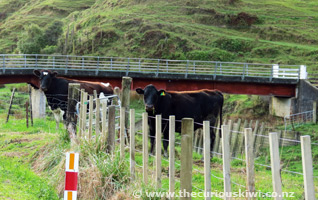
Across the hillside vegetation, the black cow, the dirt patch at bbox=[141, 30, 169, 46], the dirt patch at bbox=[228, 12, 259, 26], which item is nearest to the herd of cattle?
the black cow

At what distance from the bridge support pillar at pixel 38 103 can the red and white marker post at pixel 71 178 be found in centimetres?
1916

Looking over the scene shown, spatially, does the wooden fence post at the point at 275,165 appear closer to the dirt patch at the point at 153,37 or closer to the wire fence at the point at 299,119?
the wire fence at the point at 299,119

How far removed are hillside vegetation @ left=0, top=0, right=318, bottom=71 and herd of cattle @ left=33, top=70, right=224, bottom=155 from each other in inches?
1129

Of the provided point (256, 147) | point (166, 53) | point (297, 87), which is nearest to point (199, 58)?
point (166, 53)

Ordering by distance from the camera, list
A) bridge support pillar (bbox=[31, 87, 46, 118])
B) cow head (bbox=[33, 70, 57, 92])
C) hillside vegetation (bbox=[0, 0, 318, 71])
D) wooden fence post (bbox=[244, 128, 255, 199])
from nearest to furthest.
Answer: wooden fence post (bbox=[244, 128, 255, 199]) < cow head (bbox=[33, 70, 57, 92]) < bridge support pillar (bbox=[31, 87, 46, 118]) < hillside vegetation (bbox=[0, 0, 318, 71])

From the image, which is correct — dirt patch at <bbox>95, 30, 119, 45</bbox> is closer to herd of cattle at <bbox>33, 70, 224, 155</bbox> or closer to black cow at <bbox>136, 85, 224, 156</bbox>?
herd of cattle at <bbox>33, 70, 224, 155</bbox>

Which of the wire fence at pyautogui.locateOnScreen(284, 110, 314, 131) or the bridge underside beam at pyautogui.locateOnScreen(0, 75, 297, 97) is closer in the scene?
the wire fence at pyautogui.locateOnScreen(284, 110, 314, 131)

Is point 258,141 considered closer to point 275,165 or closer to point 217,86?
point 217,86

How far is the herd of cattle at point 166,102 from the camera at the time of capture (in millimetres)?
13578

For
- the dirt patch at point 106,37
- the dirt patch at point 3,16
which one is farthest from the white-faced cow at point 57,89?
the dirt patch at point 3,16

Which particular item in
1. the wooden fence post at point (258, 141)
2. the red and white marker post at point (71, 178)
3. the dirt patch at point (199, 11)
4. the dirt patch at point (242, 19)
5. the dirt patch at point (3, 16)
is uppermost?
the dirt patch at point (3, 16)

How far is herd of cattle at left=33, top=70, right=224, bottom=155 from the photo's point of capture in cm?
1358

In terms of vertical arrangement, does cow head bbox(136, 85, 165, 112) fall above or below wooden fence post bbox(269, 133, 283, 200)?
above

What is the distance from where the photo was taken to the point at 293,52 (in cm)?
4719
